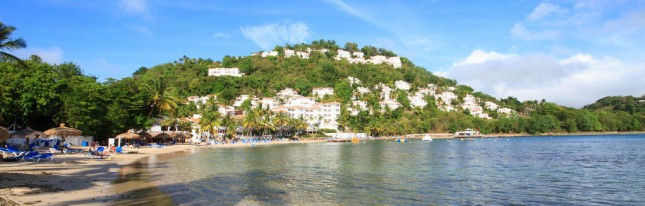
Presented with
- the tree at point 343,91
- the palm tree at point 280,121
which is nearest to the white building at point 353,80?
the tree at point 343,91

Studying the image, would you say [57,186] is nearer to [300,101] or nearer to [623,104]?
[300,101]

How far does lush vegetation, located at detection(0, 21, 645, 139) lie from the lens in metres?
35.5

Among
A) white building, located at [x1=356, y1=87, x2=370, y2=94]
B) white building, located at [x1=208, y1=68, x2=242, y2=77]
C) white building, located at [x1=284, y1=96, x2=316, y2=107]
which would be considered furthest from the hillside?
white building, located at [x1=208, y1=68, x2=242, y2=77]

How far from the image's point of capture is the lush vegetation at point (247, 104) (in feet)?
117

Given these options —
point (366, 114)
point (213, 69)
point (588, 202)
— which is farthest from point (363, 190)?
point (213, 69)

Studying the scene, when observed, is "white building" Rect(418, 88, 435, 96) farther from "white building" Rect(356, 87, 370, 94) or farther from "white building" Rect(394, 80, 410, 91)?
"white building" Rect(356, 87, 370, 94)

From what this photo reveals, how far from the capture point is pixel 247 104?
407 feet

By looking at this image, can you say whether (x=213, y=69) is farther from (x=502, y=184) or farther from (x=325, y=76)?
(x=502, y=184)

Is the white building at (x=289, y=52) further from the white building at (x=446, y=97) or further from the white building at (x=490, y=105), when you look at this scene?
the white building at (x=490, y=105)

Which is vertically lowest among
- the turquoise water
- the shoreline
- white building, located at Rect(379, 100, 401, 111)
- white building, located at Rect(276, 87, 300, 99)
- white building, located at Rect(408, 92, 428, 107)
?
the turquoise water

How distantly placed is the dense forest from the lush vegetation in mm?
114

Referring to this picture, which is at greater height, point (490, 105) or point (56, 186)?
point (490, 105)

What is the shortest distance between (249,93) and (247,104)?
14.5m

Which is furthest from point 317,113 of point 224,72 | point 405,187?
point 405,187
